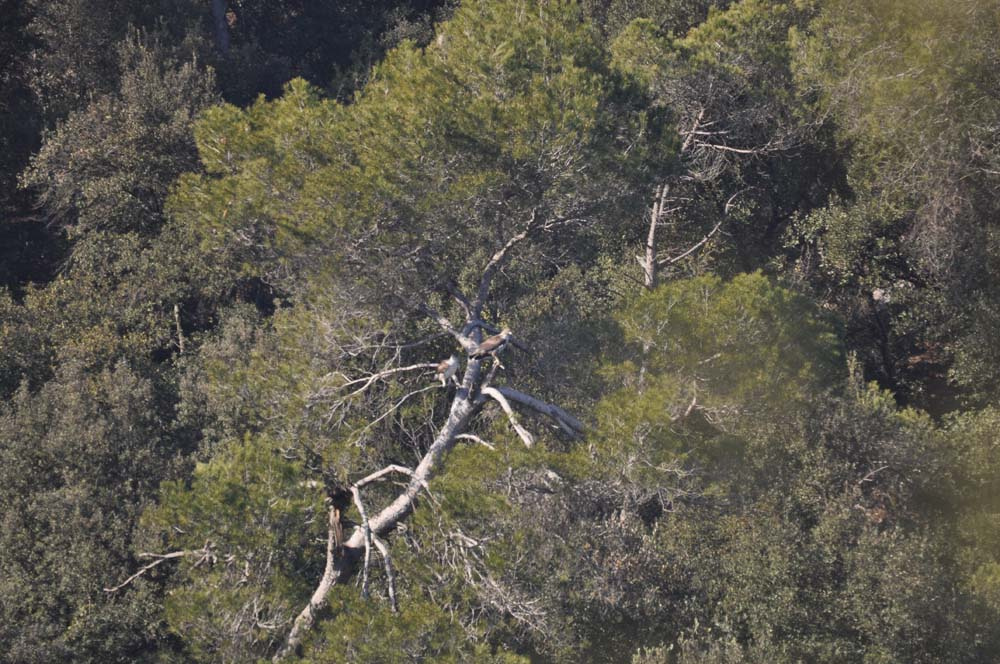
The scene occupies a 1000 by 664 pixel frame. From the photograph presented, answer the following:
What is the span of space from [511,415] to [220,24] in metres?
23.4

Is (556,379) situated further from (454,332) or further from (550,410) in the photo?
(454,332)

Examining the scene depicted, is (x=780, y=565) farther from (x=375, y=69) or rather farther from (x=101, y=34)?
(x=101, y=34)

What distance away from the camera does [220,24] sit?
3189cm

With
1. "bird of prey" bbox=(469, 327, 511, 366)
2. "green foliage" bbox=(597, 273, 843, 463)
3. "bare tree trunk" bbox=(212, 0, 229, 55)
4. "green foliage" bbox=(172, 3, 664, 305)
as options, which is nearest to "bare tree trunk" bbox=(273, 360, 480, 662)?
"bird of prey" bbox=(469, 327, 511, 366)

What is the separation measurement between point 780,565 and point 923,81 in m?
9.71

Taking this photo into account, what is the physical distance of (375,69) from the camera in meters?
15.7

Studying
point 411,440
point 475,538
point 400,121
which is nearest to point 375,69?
point 400,121

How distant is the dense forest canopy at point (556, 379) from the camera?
497 inches

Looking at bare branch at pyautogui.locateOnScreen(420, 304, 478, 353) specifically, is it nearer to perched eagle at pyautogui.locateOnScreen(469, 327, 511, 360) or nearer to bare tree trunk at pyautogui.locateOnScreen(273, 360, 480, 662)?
bare tree trunk at pyautogui.locateOnScreen(273, 360, 480, 662)

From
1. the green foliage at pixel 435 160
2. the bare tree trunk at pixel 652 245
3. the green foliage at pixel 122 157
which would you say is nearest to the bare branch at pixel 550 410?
the green foliage at pixel 435 160

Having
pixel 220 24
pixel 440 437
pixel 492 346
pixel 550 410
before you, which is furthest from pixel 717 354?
pixel 220 24

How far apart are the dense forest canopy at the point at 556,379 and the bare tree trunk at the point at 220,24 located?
13.6 m

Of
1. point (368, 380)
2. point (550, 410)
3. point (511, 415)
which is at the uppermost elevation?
point (368, 380)

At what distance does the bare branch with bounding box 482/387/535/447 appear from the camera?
1321 centimetres
